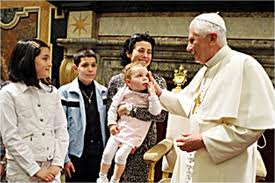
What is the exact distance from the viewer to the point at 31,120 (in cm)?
246

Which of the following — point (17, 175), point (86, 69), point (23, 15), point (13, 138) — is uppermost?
point (23, 15)

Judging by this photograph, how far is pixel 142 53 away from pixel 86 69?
376 mm

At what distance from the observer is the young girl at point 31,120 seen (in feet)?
7.98

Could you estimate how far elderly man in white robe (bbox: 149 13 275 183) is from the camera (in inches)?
82.8

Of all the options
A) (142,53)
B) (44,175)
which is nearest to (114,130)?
(142,53)

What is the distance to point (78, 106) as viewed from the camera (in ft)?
10.1

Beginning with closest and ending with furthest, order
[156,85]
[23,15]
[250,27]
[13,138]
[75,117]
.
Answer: [13,138], [156,85], [75,117], [250,27], [23,15]

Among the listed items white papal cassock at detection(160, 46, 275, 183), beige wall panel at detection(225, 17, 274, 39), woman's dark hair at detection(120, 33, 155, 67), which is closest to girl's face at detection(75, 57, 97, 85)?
woman's dark hair at detection(120, 33, 155, 67)

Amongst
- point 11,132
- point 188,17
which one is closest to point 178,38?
point 188,17

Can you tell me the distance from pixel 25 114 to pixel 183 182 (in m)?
0.81

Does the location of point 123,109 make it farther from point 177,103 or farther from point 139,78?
point 177,103

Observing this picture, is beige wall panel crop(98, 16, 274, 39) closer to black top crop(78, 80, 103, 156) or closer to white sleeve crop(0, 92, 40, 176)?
black top crop(78, 80, 103, 156)

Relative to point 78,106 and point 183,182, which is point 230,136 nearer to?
point 183,182

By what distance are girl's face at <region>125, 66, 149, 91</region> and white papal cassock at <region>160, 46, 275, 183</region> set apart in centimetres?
59
